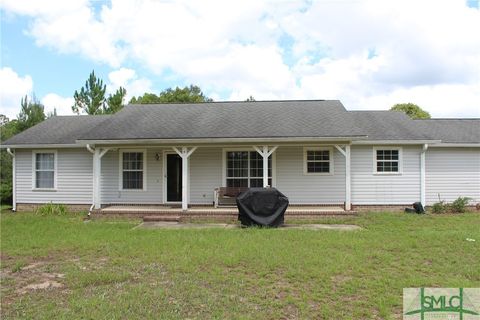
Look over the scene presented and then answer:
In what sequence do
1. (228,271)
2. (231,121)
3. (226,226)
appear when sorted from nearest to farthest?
1. (228,271)
2. (226,226)
3. (231,121)

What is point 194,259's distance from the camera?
6598 millimetres

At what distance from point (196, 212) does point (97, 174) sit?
3731mm

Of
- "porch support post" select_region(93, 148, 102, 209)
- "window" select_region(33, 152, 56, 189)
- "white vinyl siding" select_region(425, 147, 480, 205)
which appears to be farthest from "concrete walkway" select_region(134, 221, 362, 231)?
"window" select_region(33, 152, 56, 189)

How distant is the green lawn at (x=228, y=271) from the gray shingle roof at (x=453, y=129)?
488 cm

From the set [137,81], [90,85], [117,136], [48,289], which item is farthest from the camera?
[137,81]

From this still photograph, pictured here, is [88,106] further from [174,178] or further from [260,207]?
[260,207]

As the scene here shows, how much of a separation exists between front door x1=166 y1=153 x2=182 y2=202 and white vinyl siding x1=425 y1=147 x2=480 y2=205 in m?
8.92

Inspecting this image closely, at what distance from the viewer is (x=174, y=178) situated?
1378 cm

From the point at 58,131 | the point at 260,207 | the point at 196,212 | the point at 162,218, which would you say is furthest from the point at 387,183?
the point at 58,131

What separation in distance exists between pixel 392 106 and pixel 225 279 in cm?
3598

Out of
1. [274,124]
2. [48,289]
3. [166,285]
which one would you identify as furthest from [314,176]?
[48,289]

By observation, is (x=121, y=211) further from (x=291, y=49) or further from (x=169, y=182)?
(x=291, y=49)

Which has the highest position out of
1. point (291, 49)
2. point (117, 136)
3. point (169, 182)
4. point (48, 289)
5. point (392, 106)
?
point (392, 106)

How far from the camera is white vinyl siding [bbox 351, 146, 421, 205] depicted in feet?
42.6
